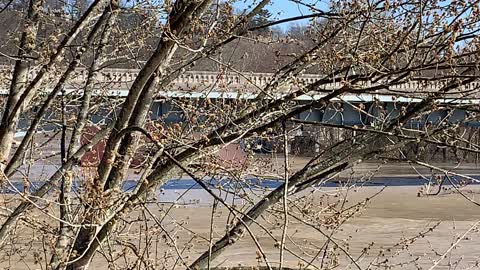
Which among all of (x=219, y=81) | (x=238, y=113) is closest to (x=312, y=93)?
(x=238, y=113)

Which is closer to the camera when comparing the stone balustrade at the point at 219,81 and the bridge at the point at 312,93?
the bridge at the point at 312,93

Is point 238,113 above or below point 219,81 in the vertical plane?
below

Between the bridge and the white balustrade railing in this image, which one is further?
the white balustrade railing

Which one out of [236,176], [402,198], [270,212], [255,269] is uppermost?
[236,176]

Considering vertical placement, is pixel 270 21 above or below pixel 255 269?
above

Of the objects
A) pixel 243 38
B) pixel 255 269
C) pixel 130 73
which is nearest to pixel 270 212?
pixel 255 269

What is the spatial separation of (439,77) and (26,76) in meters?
3.58

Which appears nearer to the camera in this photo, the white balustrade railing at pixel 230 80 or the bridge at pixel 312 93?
the bridge at pixel 312 93

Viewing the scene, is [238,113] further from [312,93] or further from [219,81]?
[312,93]

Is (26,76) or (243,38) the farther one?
(26,76)

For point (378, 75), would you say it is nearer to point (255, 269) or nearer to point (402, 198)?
point (255, 269)

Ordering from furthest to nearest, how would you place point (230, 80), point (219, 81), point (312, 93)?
point (230, 80), point (219, 81), point (312, 93)

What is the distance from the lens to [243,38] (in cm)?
493

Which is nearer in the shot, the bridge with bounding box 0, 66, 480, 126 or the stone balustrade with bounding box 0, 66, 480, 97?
the bridge with bounding box 0, 66, 480, 126
